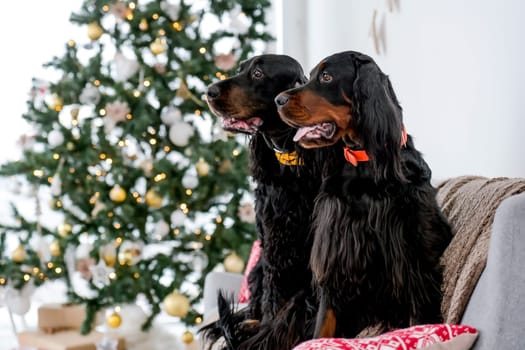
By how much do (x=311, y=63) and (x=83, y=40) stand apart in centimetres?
140

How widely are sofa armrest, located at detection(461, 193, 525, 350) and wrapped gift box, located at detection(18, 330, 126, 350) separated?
292 centimetres

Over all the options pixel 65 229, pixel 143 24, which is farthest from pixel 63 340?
pixel 143 24

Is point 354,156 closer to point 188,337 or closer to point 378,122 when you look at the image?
point 378,122

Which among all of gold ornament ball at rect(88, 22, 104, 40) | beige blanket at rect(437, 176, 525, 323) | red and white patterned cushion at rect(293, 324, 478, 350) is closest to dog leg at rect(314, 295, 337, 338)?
beige blanket at rect(437, 176, 525, 323)

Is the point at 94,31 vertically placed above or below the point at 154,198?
above

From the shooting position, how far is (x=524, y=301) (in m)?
1.27

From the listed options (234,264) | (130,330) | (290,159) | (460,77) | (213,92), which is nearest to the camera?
(290,159)

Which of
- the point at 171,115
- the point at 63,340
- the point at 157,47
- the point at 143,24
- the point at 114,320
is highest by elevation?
the point at 143,24

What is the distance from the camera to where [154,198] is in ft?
12.5

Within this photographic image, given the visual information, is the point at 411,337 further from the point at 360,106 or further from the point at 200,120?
the point at 200,120

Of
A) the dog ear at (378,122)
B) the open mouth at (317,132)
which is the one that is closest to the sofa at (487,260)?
the dog ear at (378,122)

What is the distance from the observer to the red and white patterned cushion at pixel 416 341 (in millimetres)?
1284

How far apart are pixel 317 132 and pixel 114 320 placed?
252cm

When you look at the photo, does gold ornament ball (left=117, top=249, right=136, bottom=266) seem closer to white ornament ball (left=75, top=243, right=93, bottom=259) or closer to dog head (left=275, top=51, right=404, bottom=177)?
white ornament ball (left=75, top=243, right=93, bottom=259)
